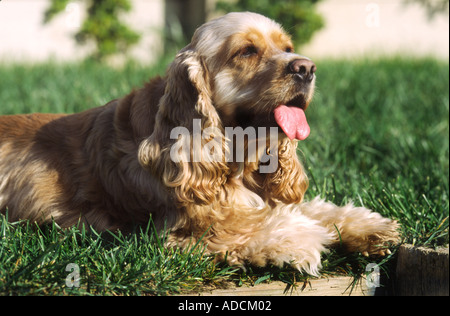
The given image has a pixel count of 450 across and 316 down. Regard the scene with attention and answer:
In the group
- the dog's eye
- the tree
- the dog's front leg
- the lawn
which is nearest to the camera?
the lawn

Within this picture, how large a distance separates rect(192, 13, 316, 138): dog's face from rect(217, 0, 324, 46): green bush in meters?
9.20

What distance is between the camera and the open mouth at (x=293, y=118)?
275 centimetres

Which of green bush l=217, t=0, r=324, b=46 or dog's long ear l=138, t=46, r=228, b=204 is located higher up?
green bush l=217, t=0, r=324, b=46

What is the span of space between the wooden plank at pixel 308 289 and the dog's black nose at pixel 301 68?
0.99 meters

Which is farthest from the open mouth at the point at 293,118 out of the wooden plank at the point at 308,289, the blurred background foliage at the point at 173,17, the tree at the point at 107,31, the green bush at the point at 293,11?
the tree at the point at 107,31

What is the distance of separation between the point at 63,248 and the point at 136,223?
1.41 ft

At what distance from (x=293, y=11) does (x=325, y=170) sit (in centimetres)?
869

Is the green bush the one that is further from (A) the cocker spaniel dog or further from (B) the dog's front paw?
(B) the dog's front paw

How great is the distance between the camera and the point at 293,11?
12.2 m

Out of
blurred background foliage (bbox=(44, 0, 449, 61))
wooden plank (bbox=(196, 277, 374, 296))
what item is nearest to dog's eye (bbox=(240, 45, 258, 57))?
wooden plank (bbox=(196, 277, 374, 296))

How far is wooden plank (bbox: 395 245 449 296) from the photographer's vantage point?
8.45 feet

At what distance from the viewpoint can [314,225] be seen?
10.1 ft

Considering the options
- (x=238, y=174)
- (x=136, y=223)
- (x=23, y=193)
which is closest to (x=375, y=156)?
(x=238, y=174)

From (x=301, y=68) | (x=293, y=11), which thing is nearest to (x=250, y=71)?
(x=301, y=68)
